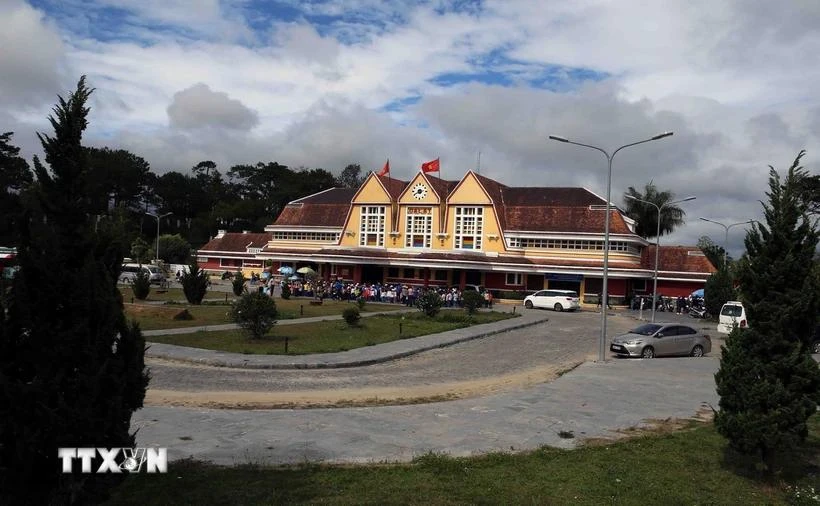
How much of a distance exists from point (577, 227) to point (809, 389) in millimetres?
44723

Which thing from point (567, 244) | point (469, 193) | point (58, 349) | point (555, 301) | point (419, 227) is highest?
point (469, 193)

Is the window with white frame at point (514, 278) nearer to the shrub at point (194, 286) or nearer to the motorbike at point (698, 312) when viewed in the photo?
the motorbike at point (698, 312)

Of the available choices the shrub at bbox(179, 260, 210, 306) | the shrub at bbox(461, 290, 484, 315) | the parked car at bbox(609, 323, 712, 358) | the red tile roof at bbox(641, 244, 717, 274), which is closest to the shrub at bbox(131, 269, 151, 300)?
the shrub at bbox(179, 260, 210, 306)

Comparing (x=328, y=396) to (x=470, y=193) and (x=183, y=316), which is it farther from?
(x=470, y=193)

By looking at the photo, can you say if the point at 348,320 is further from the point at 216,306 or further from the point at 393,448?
the point at 393,448

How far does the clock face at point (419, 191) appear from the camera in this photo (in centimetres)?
5688

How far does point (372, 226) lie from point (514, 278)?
14841 millimetres

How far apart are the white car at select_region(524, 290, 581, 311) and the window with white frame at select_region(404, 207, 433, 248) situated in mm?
13942

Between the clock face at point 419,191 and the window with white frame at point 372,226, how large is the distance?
3.51 meters

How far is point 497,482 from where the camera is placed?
7.56 meters

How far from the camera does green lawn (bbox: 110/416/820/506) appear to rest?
681 centimetres

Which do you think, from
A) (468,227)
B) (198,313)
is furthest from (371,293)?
(198,313)

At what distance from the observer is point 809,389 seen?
848cm

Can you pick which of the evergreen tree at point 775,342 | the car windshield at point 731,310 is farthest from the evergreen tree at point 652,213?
the evergreen tree at point 775,342
